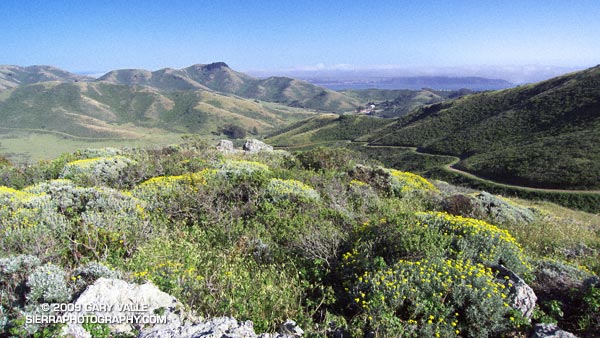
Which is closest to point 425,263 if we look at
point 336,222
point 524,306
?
point 524,306

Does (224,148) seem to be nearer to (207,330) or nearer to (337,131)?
(207,330)

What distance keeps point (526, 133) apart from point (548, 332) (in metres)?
71.0

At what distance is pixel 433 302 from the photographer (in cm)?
416

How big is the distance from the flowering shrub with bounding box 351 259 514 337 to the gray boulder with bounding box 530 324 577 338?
291 mm

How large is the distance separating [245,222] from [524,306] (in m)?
5.47

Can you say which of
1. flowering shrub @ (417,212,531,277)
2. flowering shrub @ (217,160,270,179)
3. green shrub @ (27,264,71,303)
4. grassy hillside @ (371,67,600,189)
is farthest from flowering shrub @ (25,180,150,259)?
grassy hillside @ (371,67,600,189)

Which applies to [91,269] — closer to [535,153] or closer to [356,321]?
[356,321]

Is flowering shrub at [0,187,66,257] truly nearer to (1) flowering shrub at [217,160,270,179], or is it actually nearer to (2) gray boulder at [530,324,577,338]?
(1) flowering shrub at [217,160,270,179]

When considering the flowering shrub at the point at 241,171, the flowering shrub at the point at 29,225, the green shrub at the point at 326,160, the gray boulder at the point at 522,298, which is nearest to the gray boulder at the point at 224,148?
the green shrub at the point at 326,160

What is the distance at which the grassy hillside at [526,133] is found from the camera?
43.1 m

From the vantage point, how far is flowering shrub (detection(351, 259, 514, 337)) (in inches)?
151

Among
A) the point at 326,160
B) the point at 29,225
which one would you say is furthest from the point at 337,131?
the point at 29,225

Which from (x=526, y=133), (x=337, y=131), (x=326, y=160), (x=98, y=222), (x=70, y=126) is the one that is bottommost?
(x=337, y=131)

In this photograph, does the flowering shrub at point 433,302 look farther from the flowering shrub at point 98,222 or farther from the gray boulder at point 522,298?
the flowering shrub at point 98,222
